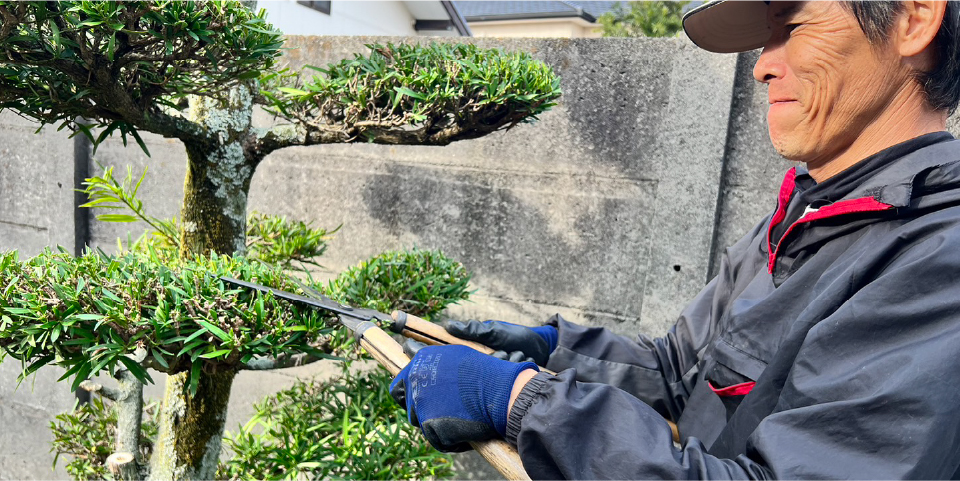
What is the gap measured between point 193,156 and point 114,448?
130 centimetres

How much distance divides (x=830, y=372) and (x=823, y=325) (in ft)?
0.24

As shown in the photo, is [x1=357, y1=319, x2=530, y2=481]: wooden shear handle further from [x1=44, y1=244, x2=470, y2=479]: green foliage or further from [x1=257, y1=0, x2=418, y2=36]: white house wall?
[x1=257, y1=0, x2=418, y2=36]: white house wall

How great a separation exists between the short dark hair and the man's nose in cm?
18

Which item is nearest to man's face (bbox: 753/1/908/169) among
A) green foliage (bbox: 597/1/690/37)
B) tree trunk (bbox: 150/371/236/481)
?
tree trunk (bbox: 150/371/236/481)

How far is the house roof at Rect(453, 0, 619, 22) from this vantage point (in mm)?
14852

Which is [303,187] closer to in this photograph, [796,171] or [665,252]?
[665,252]

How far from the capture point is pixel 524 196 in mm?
2818

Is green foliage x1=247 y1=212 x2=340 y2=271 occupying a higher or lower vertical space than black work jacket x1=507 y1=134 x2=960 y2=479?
lower

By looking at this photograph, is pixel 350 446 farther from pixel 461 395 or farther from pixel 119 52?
pixel 119 52

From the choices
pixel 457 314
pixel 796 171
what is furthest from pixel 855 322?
pixel 457 314

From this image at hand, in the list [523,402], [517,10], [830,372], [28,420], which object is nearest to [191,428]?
[523,402]

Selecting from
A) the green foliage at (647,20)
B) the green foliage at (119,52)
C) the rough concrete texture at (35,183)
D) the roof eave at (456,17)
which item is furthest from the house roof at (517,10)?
the green foliage at (119,52)

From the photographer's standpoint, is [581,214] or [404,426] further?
[581,214]

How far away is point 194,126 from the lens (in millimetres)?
1952
